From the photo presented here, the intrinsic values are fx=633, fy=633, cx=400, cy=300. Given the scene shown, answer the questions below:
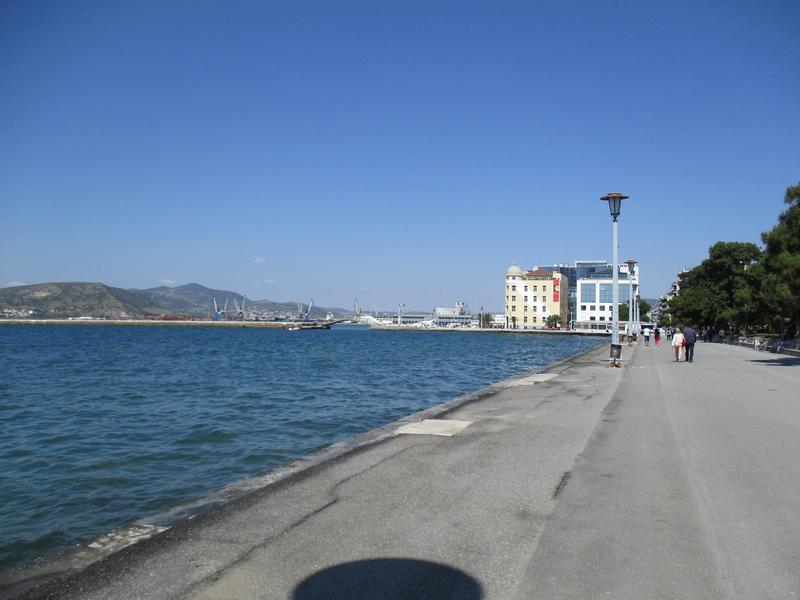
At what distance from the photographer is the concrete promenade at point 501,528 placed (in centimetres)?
426

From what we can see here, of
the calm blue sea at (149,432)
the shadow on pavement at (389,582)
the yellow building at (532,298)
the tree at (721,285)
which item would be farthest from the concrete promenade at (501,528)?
the yellow building at (532,298)

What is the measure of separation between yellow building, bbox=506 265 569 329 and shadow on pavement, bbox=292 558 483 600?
182 meters

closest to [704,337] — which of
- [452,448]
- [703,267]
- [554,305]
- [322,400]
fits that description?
[703,267]

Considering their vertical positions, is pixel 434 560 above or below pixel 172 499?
above

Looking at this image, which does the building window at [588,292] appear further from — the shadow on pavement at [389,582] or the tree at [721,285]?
the shadow on pavement at [389,582]

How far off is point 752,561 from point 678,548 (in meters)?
0.50

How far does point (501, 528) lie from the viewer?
534 centimetres

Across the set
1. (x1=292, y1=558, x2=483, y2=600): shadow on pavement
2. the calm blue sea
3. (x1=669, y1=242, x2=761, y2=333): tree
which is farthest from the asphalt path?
(x1=669, y1=242, x2=761, y2=333): tree

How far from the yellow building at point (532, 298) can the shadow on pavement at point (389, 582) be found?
182364mm

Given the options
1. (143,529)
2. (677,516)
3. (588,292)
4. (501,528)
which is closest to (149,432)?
(143,529)

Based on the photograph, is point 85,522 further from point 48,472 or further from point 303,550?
point 303,550

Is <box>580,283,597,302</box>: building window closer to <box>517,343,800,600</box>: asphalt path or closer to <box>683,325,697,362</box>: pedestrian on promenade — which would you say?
<box>683,325,697,362</box>: pedestrian on promenade

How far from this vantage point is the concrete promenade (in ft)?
14.0

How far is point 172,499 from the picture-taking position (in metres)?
9.24
